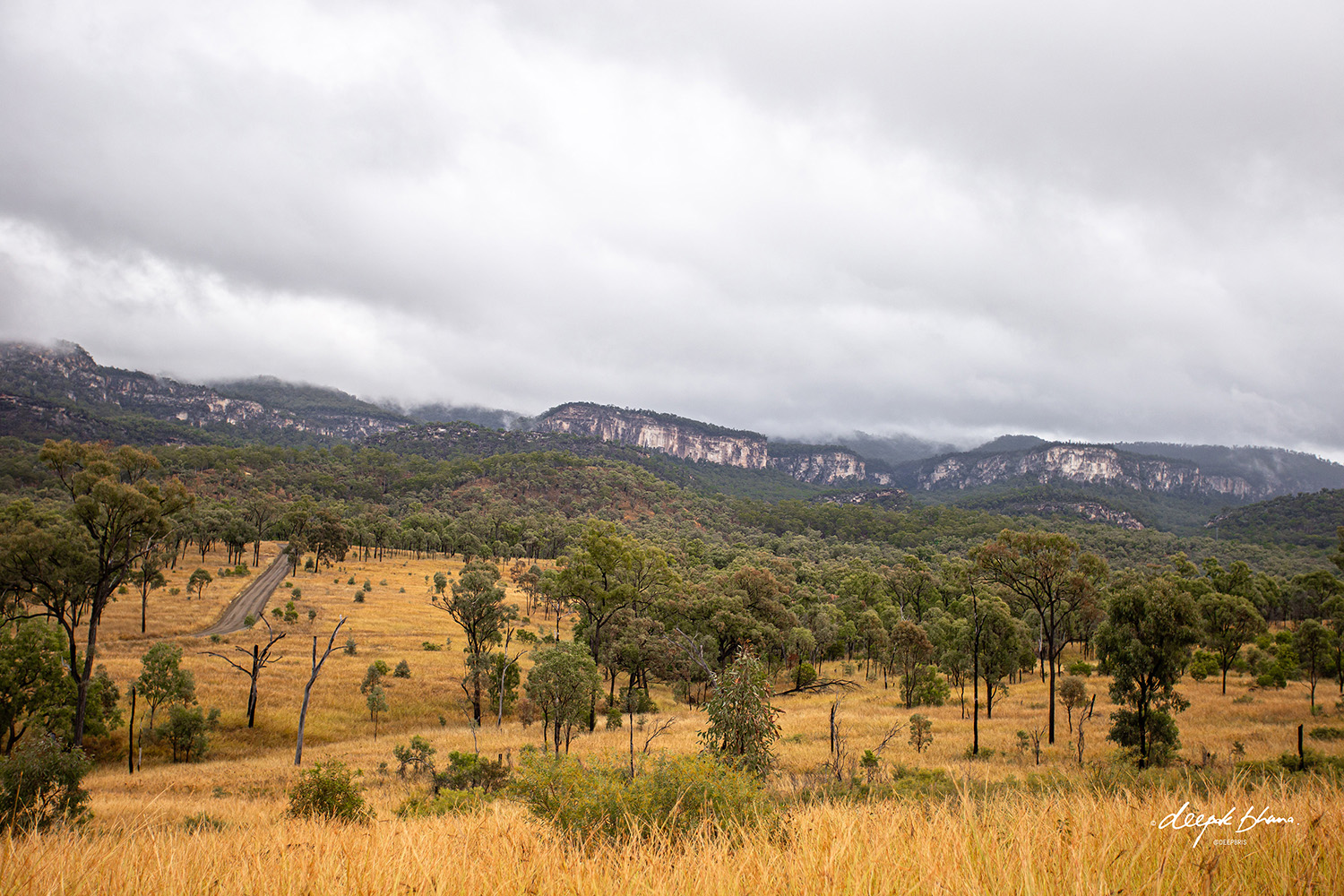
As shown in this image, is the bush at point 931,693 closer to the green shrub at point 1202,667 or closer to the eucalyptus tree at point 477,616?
the green shrub at point 1202,667

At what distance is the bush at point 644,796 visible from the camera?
19.5 feet

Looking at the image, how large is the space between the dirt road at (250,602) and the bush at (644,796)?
52328 mm

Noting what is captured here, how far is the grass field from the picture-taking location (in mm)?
2766

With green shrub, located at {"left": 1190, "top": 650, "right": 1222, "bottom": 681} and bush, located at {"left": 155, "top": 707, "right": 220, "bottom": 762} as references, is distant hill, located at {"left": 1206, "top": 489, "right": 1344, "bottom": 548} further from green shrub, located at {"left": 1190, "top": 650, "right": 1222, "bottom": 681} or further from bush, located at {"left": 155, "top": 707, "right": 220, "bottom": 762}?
bush, located at {"left": 155, "top": 707, "right": 220, "bottom": 762}

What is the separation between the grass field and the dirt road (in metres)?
1.67

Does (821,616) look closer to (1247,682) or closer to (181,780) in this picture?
(1247,682)

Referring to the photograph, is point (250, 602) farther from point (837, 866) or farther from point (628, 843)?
point (837, 866)

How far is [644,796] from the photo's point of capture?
6.24 metres

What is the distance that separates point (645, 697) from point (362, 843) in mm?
37843

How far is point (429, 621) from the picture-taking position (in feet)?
196

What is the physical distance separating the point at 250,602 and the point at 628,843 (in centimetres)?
7096

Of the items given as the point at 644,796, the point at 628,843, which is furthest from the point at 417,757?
the point at 628,843

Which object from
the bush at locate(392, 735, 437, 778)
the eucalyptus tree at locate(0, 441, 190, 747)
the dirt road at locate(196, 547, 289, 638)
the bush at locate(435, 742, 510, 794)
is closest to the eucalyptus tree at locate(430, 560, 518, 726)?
the bush at locate(392, 735, 437, 778)

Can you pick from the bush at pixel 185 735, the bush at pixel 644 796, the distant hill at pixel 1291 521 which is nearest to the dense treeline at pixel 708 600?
the bush at pixel 185 735
